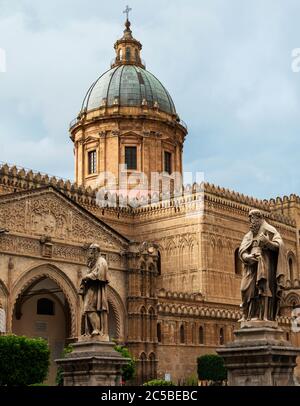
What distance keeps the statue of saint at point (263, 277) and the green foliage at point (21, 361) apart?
1669 centimetres

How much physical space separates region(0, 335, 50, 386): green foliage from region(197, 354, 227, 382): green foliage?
1305cm

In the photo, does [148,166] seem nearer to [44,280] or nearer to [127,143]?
[127,143]

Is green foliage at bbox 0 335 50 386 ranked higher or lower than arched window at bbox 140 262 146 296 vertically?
lower

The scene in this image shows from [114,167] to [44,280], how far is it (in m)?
19.5

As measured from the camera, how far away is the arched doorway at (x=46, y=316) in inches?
1353

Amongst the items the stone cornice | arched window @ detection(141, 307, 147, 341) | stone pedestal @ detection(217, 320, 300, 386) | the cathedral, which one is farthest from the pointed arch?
stone pedestal @ detection(217, 320, 300, 386)

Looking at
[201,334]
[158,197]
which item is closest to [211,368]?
[201,334]

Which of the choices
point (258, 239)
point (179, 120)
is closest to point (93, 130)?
point (179, 120)

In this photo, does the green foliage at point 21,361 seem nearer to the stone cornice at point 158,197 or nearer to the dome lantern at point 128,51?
the stone cornice at point 158,197

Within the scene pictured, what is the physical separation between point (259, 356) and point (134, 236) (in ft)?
125

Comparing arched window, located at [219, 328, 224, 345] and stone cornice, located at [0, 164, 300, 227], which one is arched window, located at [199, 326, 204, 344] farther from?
stone cornice, located at [0, 164, 300, 227]

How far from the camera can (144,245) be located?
35.7m

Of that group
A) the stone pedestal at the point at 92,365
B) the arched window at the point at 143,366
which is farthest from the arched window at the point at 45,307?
the stone pedestal at the point at 92,365

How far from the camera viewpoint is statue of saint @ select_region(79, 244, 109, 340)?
1348 cm
